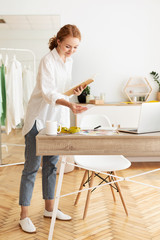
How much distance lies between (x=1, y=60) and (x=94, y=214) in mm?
2632

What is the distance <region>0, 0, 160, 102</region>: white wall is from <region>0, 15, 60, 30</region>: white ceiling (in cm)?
10

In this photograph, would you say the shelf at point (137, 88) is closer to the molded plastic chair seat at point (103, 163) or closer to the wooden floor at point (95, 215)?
the wooden floor at point (95, 215)

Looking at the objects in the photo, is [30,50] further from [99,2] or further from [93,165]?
[93,165]

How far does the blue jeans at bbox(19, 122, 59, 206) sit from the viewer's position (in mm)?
2328

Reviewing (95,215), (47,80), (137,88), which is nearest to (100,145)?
(47,80)

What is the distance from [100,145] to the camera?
74.5 inches

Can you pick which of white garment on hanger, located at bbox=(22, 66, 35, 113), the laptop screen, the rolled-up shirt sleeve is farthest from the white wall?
the laptop screen

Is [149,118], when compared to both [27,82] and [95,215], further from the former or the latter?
[27,82]

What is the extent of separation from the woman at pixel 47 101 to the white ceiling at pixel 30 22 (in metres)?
2.17

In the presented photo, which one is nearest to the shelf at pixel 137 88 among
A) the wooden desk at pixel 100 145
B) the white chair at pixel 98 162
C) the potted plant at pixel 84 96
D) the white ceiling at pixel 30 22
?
the potted plant at pixel 84 96

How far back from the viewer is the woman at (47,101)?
7.21 ft

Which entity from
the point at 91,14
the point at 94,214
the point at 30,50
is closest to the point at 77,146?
the point at 94,214

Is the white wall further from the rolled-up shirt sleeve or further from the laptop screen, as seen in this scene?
the laptop screen

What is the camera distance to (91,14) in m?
4.56
